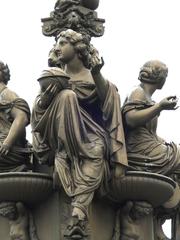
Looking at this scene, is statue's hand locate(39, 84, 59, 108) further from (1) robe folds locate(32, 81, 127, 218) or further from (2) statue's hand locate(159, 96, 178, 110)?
(2) statue's hand locate(159, 96, 178, 110)

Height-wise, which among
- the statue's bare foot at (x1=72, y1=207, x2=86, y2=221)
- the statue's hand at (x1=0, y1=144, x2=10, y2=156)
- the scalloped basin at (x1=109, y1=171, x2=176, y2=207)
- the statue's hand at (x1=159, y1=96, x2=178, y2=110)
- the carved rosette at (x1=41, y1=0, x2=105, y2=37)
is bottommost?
the statue's bare foot at (x1=72, y1=207, x2=86, y2=221)

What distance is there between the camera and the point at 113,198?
44.1ft

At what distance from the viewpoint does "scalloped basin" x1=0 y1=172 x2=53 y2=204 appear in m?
13.2

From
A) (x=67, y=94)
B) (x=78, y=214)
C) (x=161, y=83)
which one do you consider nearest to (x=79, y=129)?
(x=67, y=94)

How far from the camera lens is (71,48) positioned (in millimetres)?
13820

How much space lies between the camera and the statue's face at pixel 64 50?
13.7 metres

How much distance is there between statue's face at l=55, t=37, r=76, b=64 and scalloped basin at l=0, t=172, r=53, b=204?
1.57 meters

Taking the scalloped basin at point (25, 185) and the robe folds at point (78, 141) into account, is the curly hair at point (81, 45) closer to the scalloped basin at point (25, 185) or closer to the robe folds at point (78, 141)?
the robe folds at point (78, 141)

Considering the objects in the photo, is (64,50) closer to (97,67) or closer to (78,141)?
(97,67)

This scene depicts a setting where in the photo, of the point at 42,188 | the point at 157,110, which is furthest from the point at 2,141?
the point at 157,110

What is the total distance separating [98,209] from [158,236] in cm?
103

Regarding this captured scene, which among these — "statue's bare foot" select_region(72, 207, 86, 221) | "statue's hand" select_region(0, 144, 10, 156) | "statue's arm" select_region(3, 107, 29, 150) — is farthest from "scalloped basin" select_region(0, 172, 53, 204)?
"statue's bare foot" select_region(72, 207, 86, 221)

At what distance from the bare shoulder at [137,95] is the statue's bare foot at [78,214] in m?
1.88

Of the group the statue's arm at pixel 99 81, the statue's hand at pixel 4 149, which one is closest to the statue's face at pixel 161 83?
the statue's arm at pixel 99 81
